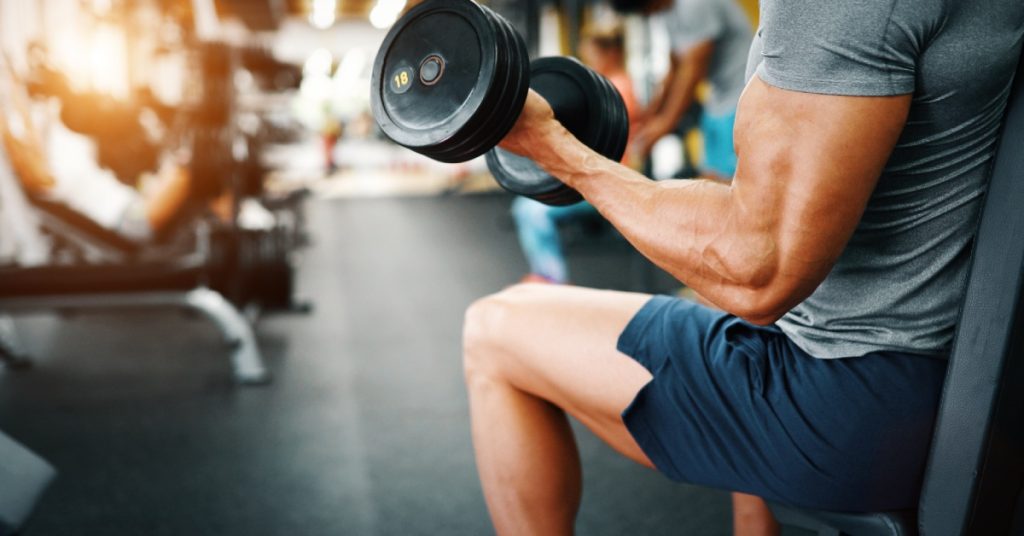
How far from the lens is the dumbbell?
2.59 ft

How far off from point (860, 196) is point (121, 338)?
286 centimetres

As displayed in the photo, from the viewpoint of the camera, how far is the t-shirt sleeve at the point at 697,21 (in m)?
2.58

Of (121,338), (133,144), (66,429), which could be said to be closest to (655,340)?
(66,429)

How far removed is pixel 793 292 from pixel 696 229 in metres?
0.10

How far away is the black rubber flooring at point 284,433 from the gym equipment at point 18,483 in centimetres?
72

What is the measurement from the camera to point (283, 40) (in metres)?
12.3

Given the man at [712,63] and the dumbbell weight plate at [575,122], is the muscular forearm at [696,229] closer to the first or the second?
the dumbbell weight plate at [575,122]

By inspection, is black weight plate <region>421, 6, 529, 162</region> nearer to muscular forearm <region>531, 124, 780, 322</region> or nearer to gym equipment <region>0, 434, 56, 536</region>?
muscular forearm <region>531, 124, 780, 322</region>

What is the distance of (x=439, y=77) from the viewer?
845 millimetres

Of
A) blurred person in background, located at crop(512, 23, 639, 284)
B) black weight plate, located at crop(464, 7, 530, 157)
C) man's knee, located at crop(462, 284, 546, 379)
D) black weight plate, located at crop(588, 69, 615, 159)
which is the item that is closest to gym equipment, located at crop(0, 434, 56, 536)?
man's knee, located at crop(462, 284, 546, 379)

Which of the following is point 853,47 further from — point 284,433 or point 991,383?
point 284,433

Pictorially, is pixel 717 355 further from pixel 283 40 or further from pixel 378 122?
pixel 283 40

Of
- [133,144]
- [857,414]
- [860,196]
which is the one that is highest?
[860,196]

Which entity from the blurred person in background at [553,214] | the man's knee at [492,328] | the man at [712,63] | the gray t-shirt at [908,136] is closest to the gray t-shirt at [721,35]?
the man at [712,63]
